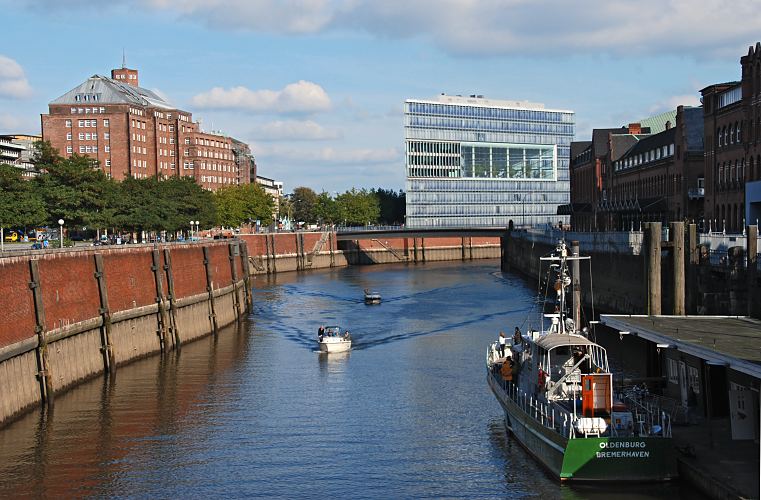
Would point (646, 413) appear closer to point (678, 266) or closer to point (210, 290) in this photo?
point (678, 266)

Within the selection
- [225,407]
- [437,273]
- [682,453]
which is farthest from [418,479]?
[437,273]

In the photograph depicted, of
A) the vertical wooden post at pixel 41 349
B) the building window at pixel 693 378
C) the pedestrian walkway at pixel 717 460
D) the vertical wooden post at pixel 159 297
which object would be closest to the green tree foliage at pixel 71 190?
the vertical wooden post at pixel 159 297

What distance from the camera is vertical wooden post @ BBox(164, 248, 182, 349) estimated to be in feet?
266

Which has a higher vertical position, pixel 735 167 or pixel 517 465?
pixel 735 167

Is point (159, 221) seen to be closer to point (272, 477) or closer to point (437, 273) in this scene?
point (437, 273)

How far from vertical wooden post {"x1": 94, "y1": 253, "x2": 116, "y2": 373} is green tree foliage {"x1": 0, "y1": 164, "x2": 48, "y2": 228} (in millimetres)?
20383

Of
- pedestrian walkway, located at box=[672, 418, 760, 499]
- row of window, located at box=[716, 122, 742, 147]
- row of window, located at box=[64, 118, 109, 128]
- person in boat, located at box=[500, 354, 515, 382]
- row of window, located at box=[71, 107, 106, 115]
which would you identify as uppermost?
row of window, located at box=[71, 107, 106, 115]

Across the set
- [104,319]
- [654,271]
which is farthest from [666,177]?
[104,319]

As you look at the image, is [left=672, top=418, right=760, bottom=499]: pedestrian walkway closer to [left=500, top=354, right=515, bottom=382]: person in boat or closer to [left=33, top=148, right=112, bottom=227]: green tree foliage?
[left=500, top=354, right=515, bottom=382]: person in boat

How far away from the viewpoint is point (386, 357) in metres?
73.6

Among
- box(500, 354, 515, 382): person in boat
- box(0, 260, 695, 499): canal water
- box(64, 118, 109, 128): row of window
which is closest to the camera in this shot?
box(0, 260, 695, 499): canal water

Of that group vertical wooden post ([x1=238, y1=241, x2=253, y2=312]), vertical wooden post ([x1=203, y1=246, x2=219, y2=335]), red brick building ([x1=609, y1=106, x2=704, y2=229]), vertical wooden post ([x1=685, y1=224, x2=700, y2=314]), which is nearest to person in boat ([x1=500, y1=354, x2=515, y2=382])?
vertical wooden post ([x1=685, y1=224, x2=700, y2=314])

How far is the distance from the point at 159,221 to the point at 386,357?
72.1 m

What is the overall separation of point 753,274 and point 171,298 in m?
47.0
